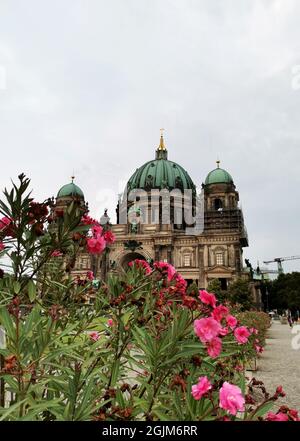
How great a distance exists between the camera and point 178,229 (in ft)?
169

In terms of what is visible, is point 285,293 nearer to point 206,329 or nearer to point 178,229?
point 178,229

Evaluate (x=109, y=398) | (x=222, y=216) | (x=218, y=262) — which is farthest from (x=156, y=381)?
(x=222, y=216)

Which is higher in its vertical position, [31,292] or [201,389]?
[31,292]

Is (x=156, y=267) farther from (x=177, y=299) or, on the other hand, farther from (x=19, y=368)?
(x=19, y=368)

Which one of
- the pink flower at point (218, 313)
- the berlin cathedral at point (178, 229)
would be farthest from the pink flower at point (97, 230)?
the berlin cathedral at point (178, 229)

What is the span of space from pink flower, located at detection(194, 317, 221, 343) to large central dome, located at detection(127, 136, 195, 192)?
52.7 metres

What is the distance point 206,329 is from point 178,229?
1959 inches

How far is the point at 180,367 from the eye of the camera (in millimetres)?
2465

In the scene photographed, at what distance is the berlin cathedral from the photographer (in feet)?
144

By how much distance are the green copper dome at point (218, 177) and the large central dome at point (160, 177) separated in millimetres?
6134

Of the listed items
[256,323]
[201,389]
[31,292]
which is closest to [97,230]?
[31,292]

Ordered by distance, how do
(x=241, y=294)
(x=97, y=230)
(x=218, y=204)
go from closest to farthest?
(x=97, y=230)
(x=241, y=294)
(x=218, y=204)
